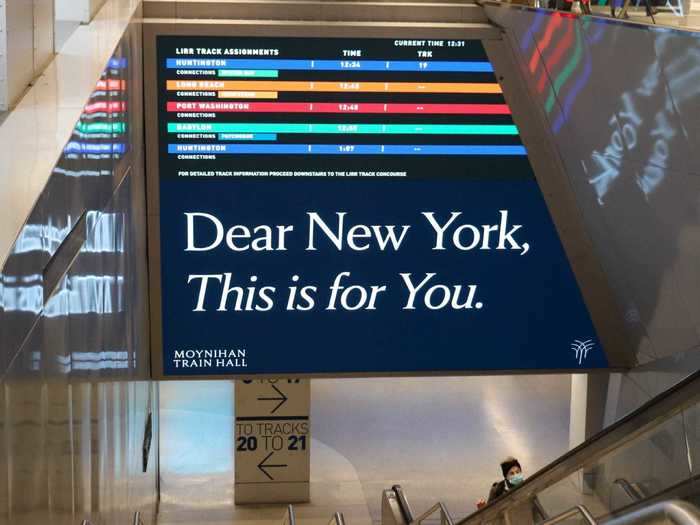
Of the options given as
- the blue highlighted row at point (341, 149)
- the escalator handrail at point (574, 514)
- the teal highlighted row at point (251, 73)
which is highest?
the teal highlighted row at point (251, 73)

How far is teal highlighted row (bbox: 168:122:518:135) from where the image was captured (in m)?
7.62

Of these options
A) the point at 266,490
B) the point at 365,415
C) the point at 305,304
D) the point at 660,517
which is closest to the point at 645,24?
the point at 305,304

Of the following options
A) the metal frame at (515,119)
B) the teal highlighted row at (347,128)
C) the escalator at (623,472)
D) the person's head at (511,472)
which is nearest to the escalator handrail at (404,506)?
the person's head at (511,472)

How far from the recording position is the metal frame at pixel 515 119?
759 cm

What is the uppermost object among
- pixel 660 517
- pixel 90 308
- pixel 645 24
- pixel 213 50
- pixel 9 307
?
pixel 213 50

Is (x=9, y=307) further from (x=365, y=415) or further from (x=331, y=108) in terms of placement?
(x=365, y=415)

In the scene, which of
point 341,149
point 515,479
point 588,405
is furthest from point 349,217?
point 588,405

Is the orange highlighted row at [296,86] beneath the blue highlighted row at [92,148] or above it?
above

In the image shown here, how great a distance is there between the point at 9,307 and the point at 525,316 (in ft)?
17.9

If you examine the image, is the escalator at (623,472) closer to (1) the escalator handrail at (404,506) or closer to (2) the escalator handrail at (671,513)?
(2) the escalator handrail at (671,513)

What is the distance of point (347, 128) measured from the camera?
7.69m

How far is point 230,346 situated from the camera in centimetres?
780

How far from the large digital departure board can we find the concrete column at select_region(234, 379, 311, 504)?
3907 mm

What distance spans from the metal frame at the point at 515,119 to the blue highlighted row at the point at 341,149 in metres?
0.18
